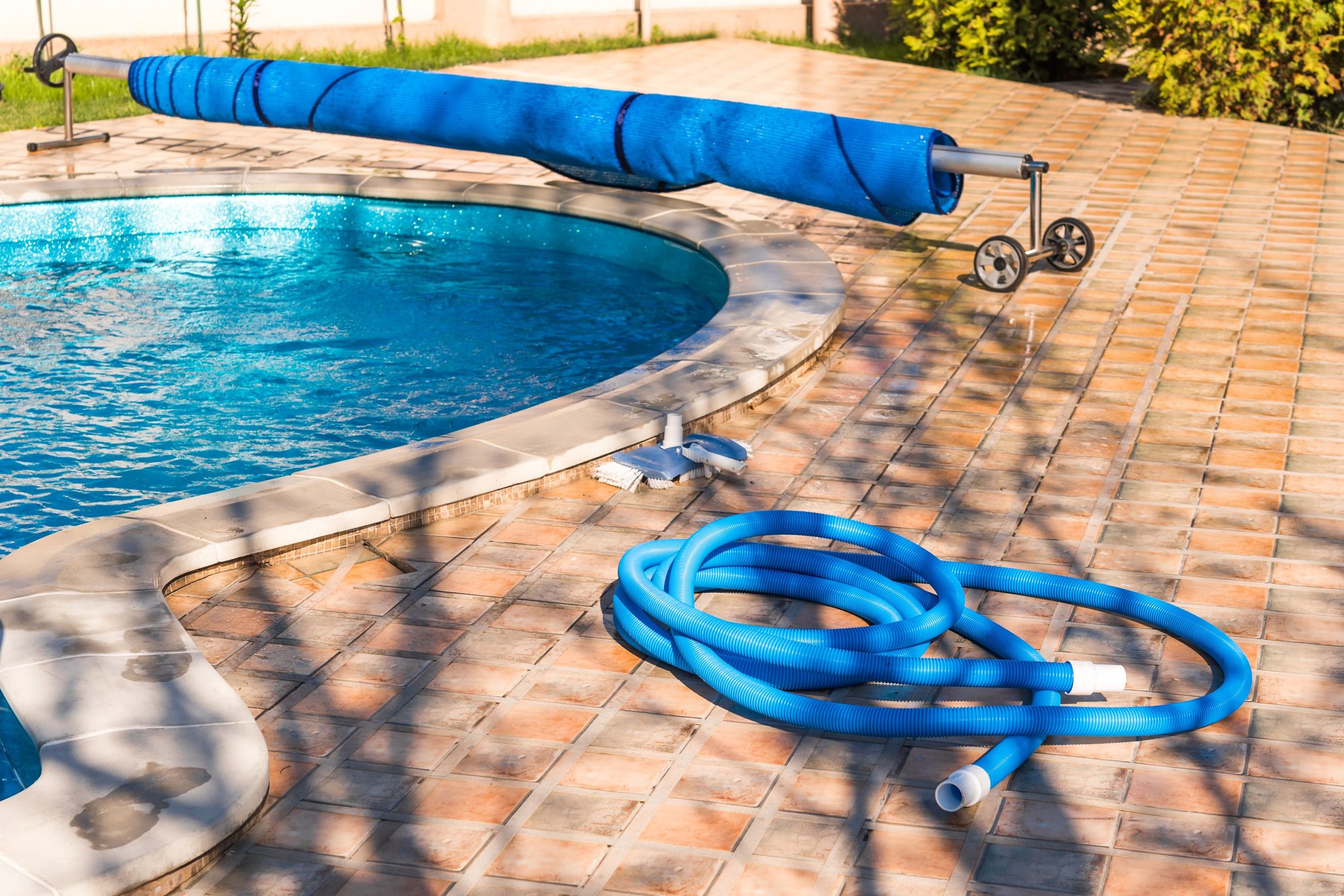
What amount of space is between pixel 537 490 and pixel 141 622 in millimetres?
1584

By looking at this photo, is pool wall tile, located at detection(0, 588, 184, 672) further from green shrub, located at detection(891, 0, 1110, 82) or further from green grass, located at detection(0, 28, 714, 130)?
green shrub, located at detection(891, 0, 1110, 82)

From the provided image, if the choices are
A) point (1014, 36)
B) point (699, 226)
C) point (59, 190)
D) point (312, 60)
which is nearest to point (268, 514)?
point (699, 226)

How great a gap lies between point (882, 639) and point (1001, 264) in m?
4.18

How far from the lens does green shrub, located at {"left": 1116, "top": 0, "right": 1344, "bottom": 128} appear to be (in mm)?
12000

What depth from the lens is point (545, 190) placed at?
944cm

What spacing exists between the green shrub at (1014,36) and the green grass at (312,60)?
3408mm

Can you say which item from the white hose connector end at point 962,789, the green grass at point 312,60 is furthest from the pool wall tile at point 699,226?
the green grass at point 312,60

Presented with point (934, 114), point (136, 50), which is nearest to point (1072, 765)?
point (934, 114)

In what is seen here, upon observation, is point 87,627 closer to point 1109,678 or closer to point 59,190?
point 1109,678

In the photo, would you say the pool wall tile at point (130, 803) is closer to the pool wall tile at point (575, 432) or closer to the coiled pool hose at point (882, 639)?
the coiled pool hose at point (882, 639)

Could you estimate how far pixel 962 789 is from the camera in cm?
309

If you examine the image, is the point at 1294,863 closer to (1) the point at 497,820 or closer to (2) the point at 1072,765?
(2) the point at 1072,765

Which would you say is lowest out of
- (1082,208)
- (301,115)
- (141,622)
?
(141,622)

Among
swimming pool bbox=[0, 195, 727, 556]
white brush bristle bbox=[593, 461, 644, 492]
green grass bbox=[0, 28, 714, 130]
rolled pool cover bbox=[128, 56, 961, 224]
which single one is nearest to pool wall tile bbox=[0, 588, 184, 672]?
white brush bristle bbox=[593, 461, 644, 492]
